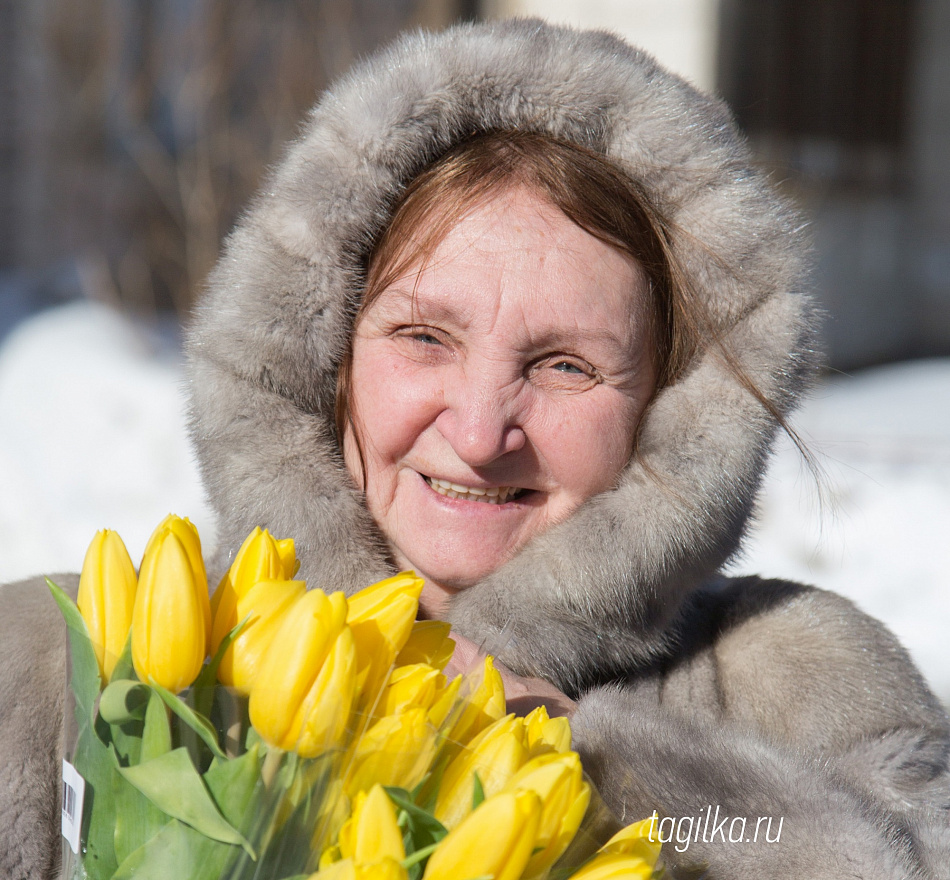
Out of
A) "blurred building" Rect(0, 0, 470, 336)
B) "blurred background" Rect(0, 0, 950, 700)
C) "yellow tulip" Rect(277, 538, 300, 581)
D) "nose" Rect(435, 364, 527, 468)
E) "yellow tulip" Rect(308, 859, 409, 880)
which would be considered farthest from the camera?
"blurred building" Rect(0, 0, 470, 336)

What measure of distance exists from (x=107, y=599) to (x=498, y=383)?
73 centimetres

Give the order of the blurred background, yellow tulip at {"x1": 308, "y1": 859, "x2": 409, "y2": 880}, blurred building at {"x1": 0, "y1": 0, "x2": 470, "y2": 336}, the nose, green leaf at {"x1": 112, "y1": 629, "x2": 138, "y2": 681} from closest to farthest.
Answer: yellow tulip at {"x1": 308, "y1": 859, "x2": 409, "y2": 880}
green leaf at {"x1": 112, "y1": 629, "x2": 138, "y2": 681}
the nose
the blurred background
blurred building at {"x1": 0, "y1": 0, "x2": 470, "y2": 336}

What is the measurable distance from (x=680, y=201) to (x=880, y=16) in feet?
24.4

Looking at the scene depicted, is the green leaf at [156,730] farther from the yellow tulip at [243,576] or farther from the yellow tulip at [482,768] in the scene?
the yellow tulip at [482,768]

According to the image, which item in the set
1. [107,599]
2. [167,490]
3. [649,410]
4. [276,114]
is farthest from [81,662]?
[276,114]

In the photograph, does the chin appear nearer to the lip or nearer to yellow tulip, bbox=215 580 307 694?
the lip

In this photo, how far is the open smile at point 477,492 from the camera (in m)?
1.41

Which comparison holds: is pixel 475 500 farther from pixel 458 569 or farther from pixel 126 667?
pixel 126 667

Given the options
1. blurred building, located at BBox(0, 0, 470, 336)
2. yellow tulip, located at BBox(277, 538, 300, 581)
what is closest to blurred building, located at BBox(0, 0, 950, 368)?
blurred building, located at BBox(0, 0, 470, 336)

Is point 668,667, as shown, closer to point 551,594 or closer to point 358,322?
point 551,594

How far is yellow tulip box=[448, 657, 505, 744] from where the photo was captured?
699 millimetres

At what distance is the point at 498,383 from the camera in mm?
1336

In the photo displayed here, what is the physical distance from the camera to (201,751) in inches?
25.3

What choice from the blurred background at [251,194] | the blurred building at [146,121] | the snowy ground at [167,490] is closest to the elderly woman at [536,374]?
the blurred background at [251,194]
